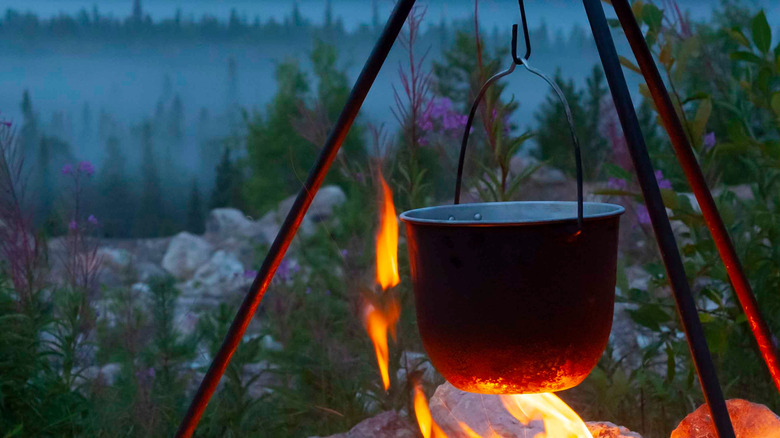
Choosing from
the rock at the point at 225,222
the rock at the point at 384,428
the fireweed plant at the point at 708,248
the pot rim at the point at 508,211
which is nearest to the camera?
the pot rim at the point at 508,211

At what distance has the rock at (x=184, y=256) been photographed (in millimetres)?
8242

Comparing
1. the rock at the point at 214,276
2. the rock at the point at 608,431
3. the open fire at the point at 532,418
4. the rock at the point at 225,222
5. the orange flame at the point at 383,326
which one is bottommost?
the rock at the point at 214,276

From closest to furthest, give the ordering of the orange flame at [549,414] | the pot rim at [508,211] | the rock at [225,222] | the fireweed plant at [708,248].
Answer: the pot rim at [508,211] < the orange flame at [549,414] < the fireweed plant at [708,248] < the rock at [225,222]

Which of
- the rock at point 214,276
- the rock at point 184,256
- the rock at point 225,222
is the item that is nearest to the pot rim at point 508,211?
the rock at point 214,276

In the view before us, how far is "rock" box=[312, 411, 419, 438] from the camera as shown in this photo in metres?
2.15

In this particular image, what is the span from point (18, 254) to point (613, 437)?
1.95 m

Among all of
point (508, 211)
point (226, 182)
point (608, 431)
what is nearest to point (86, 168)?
point (508, 211)

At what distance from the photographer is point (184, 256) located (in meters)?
8.34

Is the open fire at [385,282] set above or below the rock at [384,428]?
above

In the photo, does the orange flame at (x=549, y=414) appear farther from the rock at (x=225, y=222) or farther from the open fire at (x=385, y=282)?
the rock at (x=225, y=222)

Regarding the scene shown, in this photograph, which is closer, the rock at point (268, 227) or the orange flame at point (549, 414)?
the orange flame at point (549, 414)

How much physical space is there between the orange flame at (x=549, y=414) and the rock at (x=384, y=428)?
30 cm

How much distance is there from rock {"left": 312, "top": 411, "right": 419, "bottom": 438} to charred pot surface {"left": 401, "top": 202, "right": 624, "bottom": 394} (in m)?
0.64

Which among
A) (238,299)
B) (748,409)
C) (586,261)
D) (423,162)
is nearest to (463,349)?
(586,261)
